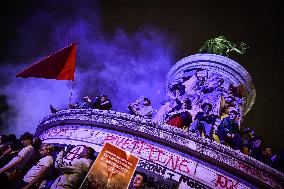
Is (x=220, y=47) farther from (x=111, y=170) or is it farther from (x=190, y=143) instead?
(x=111, y=170)

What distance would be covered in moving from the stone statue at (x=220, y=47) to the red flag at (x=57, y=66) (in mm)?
12813

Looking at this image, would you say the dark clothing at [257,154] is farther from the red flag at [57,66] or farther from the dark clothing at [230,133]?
the red flag at [57,66]

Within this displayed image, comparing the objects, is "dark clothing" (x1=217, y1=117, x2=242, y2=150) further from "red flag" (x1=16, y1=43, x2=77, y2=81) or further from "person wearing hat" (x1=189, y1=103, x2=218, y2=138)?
"red flag" (x1=16, y1=43, x2=77, y2=81)

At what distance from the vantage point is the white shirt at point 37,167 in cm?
1155

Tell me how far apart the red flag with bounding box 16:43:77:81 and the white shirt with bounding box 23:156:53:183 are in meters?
6.65

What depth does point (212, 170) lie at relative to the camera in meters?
14.2

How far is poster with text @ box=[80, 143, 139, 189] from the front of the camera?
36.0 ft

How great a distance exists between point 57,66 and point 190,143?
25.2ft

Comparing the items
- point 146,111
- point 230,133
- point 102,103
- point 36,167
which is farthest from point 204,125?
point 36,167

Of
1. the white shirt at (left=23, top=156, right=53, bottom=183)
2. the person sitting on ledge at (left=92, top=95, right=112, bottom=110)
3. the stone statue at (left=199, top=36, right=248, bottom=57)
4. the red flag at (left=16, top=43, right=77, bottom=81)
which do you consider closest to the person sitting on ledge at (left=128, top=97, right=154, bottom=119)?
the person sitting on ledge at (left=92, top=95, right=112, bottom=110)

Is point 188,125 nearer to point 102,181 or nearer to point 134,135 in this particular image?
point 134,135

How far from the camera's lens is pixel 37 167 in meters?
11.7

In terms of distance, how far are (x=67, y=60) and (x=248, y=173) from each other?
990 centimetres

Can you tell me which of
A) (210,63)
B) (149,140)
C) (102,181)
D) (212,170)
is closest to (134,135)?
(149,140)
